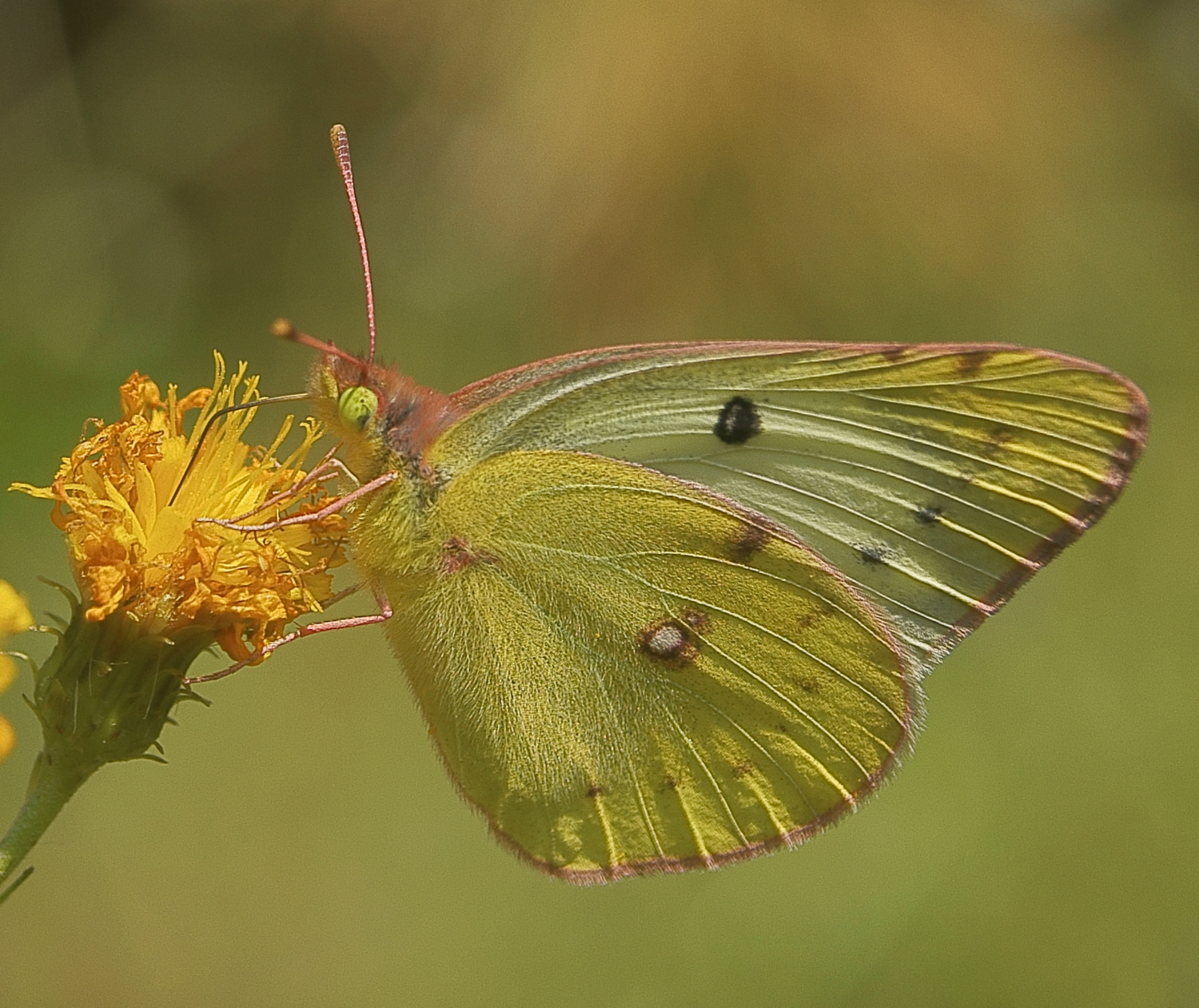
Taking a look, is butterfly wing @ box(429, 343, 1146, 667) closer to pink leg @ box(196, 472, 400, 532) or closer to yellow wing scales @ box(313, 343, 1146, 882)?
yellow wing scales @ box(313, 343, 1146, 882)

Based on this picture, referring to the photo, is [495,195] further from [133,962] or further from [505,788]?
[505,788]

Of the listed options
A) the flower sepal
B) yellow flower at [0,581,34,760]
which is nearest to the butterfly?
the flower sepal

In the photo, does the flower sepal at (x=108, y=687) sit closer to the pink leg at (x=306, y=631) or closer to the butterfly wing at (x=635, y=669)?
the pink leg at (x=306, y=631)

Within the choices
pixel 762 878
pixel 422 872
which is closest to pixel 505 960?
pixel 422 872

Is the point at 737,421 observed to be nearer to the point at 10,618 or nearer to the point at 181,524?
the point at 181,524

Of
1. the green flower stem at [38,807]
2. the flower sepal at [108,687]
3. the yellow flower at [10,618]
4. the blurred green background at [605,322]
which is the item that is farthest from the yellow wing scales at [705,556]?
the blurred green background at [605,322]
